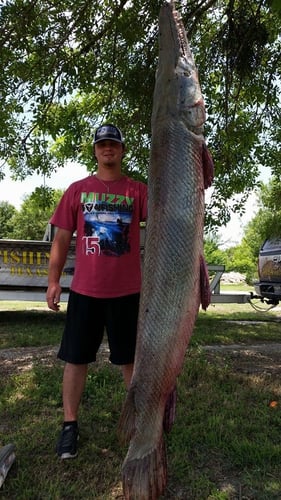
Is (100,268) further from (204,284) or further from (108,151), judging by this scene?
(204,284)

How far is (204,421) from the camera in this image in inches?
144

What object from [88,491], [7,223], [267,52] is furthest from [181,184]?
[7,223]

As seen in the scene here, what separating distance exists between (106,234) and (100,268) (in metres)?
0.22

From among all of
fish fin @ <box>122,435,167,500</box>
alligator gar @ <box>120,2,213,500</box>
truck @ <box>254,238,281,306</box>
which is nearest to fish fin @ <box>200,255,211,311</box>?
alligator gar @ <box>120,2,213,500</box>

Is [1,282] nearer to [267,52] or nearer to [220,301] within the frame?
[220,301]

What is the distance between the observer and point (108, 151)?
10.3ft

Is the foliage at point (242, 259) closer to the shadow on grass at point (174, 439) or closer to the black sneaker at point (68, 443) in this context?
the shadow on grass at point (174, 439)

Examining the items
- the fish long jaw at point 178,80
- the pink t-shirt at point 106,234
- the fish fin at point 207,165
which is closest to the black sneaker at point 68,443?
the pink t-shirt at point 106,234

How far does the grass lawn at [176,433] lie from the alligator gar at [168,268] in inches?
32.2

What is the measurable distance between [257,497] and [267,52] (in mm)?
7048

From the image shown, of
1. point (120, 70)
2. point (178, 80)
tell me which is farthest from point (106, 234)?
point (120, 70)

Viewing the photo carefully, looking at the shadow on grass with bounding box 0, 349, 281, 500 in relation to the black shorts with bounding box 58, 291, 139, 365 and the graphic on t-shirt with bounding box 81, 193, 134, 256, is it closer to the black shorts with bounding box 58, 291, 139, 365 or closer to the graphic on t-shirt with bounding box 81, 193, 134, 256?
the black shorts with bounding box 58, 291, 139, 365

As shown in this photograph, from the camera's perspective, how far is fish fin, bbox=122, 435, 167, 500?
2014 millimetres

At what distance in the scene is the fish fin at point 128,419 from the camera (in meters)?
2.11
